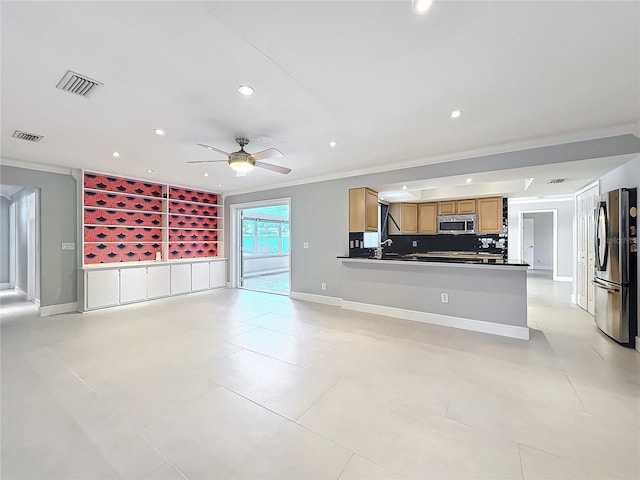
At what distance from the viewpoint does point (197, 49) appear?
1813 mm

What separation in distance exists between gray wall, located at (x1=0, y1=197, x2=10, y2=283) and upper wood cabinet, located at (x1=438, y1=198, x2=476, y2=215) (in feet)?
36.9

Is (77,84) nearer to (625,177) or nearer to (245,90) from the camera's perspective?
(245,90)

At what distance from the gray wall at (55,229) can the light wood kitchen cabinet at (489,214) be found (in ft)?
27.8

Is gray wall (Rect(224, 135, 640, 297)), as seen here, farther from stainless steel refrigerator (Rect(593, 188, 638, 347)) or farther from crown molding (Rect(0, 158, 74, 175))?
crown molding (Rect(0, 158, 74, 175))

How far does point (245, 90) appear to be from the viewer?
2.29 m

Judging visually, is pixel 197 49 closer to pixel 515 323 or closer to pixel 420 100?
pixel 420 100

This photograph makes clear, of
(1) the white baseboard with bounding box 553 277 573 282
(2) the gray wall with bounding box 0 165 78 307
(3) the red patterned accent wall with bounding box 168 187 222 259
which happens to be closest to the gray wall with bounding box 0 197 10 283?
(2) the gray wall with bounding box 0 165 78 307

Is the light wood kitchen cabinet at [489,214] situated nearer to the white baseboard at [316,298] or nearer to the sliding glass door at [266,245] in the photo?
the white baseboard at [316,298]

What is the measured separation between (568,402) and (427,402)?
110cm

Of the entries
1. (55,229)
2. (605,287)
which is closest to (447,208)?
(605,287)

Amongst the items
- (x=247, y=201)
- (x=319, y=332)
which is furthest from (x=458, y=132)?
(x=247, y=201)

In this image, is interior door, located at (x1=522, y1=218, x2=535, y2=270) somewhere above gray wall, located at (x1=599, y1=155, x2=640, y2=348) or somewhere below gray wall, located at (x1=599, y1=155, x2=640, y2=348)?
below

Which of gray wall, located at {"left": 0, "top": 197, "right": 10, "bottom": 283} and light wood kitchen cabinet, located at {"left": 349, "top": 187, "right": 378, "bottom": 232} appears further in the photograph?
gray wall, located at {"left": 0, "top": 197, "right": 10, "bottom": 283}

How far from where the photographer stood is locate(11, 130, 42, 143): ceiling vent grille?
3.24 metres
